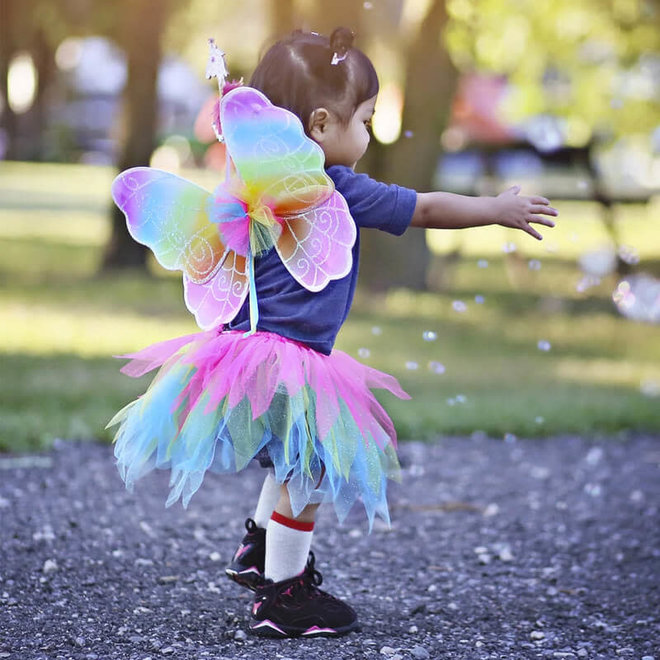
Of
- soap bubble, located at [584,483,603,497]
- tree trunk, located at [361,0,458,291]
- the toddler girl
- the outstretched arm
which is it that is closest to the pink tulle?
the toddler girl

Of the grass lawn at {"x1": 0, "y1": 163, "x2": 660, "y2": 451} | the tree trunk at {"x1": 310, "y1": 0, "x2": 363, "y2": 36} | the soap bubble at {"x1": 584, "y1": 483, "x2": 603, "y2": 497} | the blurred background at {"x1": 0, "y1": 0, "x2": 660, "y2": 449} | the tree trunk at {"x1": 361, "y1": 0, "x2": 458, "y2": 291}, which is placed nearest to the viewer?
the soap bubble at {"x1": 584, "y1": 483, "x2": 603, "y2": 497}

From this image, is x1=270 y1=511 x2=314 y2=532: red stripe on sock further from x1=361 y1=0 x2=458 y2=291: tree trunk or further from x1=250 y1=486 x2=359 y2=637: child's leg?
x1=361 y1=0 x2=458 y2=291: tree trunk

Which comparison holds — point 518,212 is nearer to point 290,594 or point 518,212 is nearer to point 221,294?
point 221,294

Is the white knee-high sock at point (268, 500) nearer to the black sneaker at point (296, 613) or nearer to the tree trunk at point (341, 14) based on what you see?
the black sneaker at point (296, 613)

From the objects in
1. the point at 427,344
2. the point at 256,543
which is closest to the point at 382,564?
the point at 256,543

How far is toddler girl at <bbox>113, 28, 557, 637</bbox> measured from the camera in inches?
107

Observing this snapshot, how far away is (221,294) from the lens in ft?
9.47

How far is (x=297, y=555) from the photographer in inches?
113

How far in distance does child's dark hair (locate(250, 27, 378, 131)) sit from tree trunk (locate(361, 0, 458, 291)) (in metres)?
7.23

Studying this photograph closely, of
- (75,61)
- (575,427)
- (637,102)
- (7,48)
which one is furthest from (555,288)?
(75,61)

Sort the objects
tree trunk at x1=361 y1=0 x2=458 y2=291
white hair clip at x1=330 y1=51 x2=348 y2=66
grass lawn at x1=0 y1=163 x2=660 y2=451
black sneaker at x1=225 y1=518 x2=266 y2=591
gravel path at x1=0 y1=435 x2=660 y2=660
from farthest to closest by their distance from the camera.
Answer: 1. tree trunk at x1=361 y1=0 x2=458 y2=291
2. grass lawn at x1=0 y1=163 x2=660 y2=451
3. black sneaker at x1=225 y1=518 x2=266 y2=591
4. gravel path at x1=0 y1=435 x2=660 y2=660
5. white hair clip at x1=330 y1=51 x2=348 y2=66

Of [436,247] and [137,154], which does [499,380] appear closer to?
[137,154]

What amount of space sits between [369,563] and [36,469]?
159cm

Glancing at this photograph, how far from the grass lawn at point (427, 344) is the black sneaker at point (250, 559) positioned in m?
0.89
